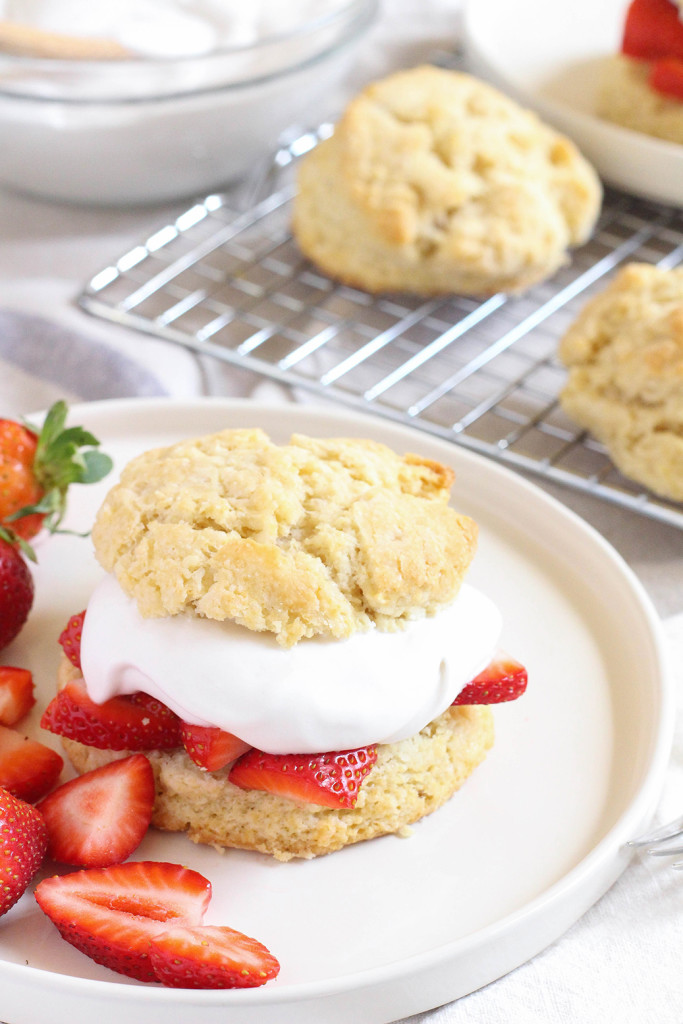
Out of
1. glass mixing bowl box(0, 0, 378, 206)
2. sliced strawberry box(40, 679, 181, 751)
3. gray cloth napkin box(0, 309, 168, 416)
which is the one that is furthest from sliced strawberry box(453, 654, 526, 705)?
glass mixing bowl box(0, 0, 378, 206)

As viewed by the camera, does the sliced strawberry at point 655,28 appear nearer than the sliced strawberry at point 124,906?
No

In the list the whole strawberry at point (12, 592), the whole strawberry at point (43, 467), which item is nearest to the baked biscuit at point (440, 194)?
the whole strawberry at point (43, 467)

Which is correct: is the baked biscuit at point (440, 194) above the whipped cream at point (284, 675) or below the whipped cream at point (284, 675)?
above

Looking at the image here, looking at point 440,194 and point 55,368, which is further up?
point 440,194

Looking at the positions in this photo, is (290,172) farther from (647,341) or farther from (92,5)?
(647,341)

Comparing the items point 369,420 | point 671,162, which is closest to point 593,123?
point 671,162

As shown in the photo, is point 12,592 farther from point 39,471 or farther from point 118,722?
point 118,722

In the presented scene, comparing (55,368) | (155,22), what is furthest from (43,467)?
(155,22)

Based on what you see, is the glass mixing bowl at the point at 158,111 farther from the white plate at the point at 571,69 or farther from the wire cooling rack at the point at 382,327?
the white plate at the point at 571,69
